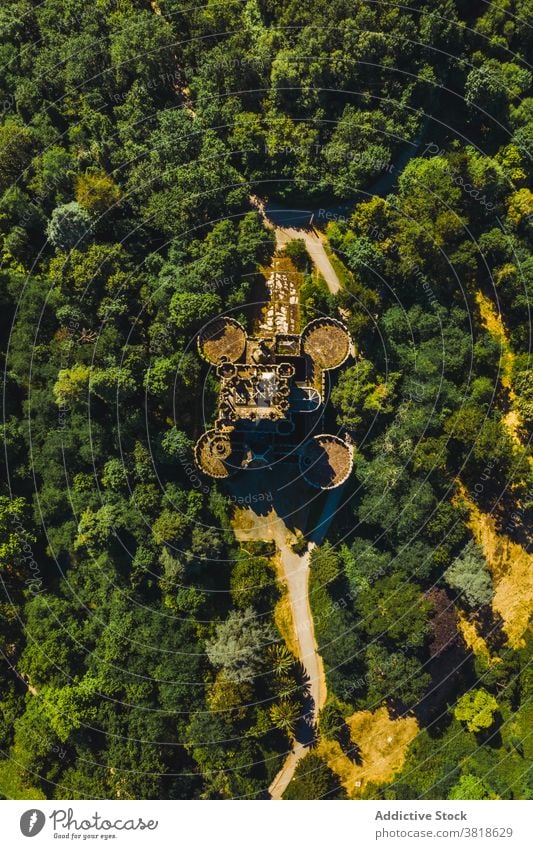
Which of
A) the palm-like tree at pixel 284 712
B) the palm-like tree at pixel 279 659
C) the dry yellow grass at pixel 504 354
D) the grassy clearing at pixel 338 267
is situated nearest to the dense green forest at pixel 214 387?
the palm-like tree at pixel 284 712

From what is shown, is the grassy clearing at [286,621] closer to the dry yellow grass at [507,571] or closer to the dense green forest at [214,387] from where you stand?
the dense green forest at [214,387]

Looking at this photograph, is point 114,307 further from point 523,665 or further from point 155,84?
point 523,665

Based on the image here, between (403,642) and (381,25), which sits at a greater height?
(381,25)

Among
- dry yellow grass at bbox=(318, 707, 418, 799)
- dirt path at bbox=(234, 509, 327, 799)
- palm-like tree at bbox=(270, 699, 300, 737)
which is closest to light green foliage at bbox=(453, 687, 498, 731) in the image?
dry yellow grass at bbox=(318, 707, 418, 799)

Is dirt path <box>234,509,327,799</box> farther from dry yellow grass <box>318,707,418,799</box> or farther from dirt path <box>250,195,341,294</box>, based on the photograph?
dirt path <box>250,195,341,294</box>

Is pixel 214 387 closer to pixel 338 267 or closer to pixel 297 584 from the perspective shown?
pixel 338 267

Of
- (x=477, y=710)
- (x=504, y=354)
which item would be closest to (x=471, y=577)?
(x=477, y=710)

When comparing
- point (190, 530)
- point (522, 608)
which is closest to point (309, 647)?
point (190, 530)
